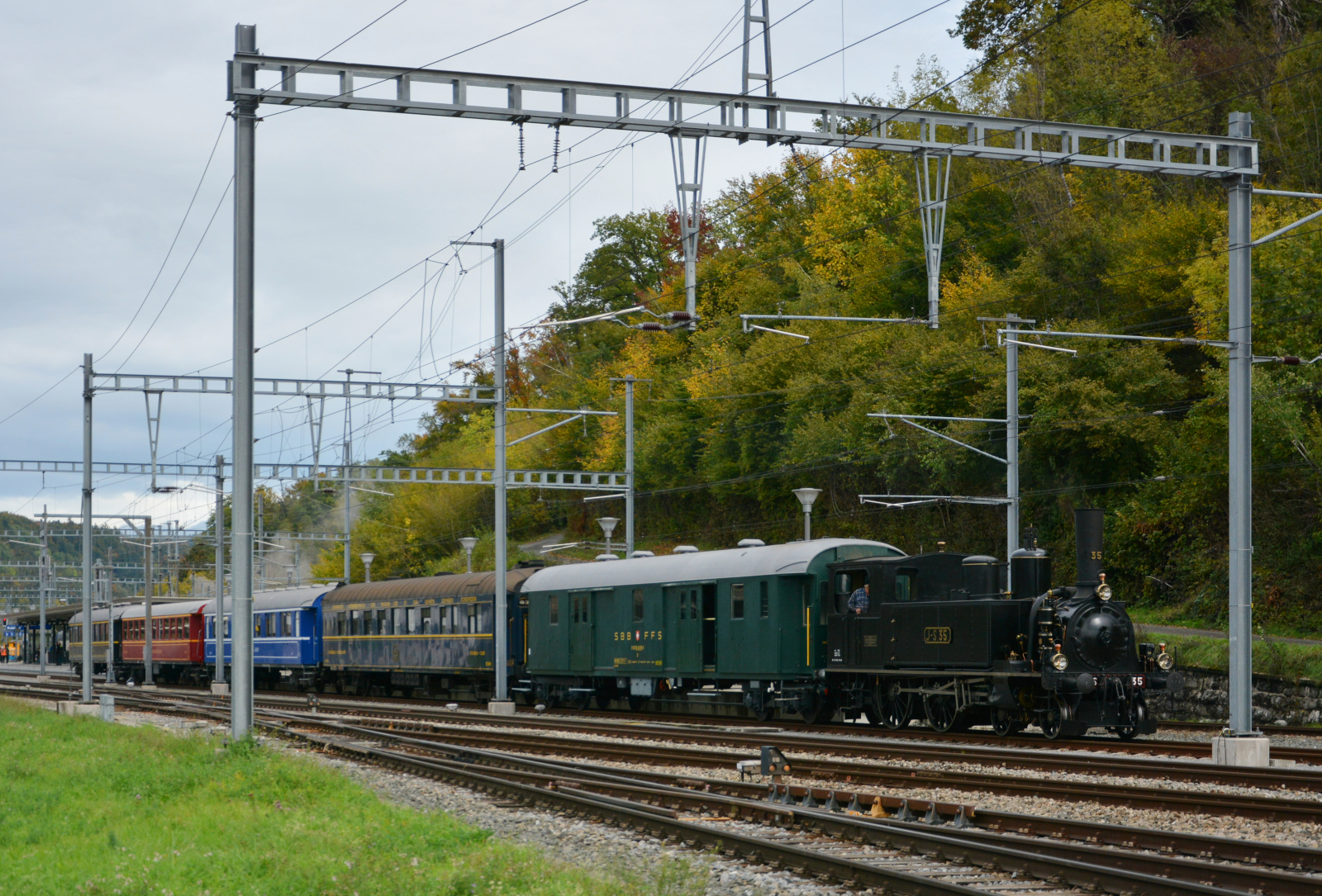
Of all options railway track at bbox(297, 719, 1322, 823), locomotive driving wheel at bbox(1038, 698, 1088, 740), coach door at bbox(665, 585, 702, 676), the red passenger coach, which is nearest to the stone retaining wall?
locomotive driving wheel at bbox(1038, 698, 1088, 740)

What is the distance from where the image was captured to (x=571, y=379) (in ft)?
288

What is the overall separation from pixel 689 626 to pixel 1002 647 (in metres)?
8.15

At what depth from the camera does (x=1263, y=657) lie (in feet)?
102

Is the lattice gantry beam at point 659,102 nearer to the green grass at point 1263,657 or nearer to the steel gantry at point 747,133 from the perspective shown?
the steel gantry at point 747,133

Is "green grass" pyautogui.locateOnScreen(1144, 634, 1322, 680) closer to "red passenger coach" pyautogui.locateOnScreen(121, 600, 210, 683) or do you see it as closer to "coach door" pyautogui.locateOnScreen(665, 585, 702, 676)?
"coach door" pyautogui.locateOnScreen(665, 585, 702, 676)

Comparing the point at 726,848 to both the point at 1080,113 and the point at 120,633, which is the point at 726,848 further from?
the point at 120,633

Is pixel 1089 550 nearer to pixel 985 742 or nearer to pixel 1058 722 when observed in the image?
pixel 1058 722

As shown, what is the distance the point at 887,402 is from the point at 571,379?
1724 inches

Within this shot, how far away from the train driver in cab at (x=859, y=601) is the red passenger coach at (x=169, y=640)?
3690 cm

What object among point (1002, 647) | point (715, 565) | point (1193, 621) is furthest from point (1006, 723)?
point (1193, 621)

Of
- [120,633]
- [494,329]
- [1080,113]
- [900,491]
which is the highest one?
[1080,113]

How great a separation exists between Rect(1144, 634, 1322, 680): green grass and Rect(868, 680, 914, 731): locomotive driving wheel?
880cm

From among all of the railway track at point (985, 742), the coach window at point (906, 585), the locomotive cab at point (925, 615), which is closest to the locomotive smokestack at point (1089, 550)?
the locomotive cab at point (925, 615)

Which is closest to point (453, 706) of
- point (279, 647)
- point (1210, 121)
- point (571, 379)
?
point (279, 647)
